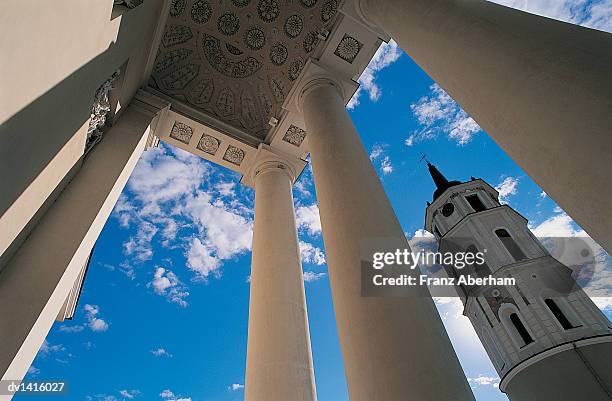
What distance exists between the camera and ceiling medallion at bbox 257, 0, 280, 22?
75.0ft

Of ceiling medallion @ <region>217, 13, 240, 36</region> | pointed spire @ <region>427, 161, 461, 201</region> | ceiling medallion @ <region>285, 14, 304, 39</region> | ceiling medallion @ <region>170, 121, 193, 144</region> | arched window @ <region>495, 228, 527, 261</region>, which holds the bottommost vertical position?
ceiling medallion @ <region>170, 121, 193, 144</region>

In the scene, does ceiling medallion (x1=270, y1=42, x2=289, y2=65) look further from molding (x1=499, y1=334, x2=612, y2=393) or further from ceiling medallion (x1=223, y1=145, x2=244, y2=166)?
molding (x1=499, y1=334, x2=612, y2=393)

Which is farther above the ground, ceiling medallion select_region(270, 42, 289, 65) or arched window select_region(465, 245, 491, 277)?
arched window select_region(465, 245, 491, 277)

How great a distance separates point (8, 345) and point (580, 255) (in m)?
80.5

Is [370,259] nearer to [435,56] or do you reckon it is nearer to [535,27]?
[435,56]

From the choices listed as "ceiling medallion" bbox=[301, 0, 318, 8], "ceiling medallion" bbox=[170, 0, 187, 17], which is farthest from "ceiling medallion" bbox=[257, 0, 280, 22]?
"ceiling medallion" bbox=[170, 0, 187, 17]

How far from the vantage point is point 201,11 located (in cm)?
2292

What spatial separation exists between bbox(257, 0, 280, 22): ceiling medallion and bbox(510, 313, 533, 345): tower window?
2378 inches

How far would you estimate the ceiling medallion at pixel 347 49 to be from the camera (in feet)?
62.6

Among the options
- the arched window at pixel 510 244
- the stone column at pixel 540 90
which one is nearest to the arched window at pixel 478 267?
the arched window at pixel 510 244

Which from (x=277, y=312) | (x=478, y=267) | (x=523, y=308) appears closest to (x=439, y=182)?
(x=478, y=267)

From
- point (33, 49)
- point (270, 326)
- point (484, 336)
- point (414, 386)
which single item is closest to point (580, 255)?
point (484, 336)

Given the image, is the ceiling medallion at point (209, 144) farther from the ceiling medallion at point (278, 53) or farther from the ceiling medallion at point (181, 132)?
the ceiling medallion at point (278, 53)

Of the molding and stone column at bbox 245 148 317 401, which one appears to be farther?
the molding
